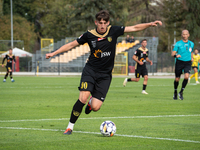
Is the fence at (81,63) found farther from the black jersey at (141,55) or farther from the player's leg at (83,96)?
the player's leg at (83,96)

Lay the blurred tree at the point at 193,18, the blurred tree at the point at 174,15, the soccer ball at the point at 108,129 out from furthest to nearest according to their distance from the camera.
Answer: the blurred tree at the point at 174,15 < the blurred tree at the point at 193,18 < the soccer ball at the point at 108,129

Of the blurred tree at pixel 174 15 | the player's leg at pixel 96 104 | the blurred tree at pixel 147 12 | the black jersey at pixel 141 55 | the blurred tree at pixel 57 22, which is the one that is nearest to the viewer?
the player's leg at pixel 96 104

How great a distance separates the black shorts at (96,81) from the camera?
6727 mm

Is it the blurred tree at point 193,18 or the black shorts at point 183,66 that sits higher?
the blurred tree at point 193,18

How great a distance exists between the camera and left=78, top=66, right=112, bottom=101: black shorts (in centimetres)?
673

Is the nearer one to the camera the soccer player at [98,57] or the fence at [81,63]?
the soccer player at [98,57]

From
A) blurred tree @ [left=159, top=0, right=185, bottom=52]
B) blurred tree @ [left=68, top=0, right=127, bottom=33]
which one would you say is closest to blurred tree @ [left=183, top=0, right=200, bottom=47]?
blurred tree @ [left=159, top=0, right=185, bottom=52]

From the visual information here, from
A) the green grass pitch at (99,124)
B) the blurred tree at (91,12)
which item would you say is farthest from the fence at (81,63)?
the green grass pitch at (99,124)

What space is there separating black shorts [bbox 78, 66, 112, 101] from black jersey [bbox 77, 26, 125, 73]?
0.10 metres

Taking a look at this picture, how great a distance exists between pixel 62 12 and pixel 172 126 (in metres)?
57.0

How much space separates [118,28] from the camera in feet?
22.7

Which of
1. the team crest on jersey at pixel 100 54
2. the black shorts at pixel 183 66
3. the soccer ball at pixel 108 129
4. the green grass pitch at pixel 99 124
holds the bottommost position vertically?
the green grass pitch at pixel 99 124

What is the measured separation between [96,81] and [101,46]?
702mm

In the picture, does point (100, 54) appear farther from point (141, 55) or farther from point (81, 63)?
point (81, 63)
